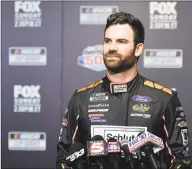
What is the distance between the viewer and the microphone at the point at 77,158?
1.14 m

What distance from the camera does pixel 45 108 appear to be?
236cm

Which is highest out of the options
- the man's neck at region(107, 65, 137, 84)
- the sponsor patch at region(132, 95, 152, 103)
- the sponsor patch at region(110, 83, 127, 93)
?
the man's neck at region(107, 65, 137, 84)

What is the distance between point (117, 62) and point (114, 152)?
1.16 ft

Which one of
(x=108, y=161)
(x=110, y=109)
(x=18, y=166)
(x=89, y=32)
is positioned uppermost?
(x=89, y=32)

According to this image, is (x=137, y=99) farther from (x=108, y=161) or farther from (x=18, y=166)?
(x=18, y=166)

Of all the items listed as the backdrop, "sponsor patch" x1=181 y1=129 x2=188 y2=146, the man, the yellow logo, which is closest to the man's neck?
the man

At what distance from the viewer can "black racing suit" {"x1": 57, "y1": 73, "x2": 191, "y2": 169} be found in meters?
1.31

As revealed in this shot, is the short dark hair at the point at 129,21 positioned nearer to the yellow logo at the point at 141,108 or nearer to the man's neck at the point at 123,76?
the man's neck at the point at 123,76

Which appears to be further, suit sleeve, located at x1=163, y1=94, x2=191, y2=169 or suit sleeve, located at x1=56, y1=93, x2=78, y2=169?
suit sleeve, located at x1=56, y1=93, x2=78, y2=169

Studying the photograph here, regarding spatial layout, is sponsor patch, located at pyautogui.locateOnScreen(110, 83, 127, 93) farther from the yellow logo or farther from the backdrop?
the backdrop

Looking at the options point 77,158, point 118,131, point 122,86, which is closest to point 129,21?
Result: point 122,86

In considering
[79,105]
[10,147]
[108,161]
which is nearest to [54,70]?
[10,147]

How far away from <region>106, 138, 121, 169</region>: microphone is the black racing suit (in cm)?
20

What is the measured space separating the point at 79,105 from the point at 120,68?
22 cm
